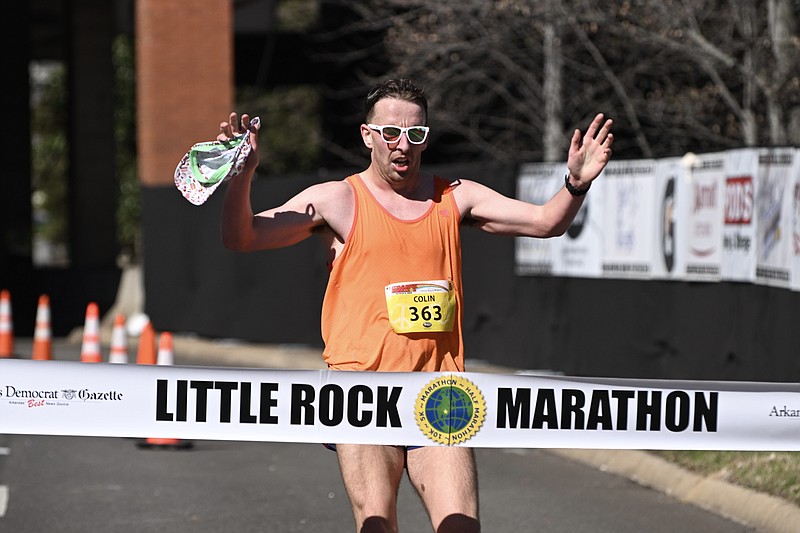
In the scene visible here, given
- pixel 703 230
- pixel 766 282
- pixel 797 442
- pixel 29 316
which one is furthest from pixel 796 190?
pixel 29 316

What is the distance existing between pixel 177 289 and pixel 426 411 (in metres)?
17.2

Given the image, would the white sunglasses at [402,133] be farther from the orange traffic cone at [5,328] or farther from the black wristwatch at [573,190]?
the orange traffic cone at [5,328]

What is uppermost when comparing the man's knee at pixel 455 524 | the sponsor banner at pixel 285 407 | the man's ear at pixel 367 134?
the man's ear at pixel 367 134

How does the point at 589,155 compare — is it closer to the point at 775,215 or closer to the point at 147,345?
the point at 775,215

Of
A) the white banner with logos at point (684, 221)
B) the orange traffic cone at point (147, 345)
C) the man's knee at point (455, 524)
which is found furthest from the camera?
the orange traffic cone at point (147, 345)

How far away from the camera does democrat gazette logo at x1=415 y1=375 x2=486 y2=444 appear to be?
18.1 feet

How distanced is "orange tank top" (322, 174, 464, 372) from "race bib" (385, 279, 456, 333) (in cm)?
3

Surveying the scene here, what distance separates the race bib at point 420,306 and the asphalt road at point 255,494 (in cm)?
374


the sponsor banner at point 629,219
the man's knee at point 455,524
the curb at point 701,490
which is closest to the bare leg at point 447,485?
the man's knee at point 455,524

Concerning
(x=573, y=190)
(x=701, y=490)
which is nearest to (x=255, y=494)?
(x=701, y=490)

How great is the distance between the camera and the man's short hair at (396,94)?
5.34 metres

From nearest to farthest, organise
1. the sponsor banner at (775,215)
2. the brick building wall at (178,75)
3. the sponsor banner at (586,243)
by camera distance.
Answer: the sponsor banner at (775,215) → the sponsor banner at (586,243) → the brick building wall at (178,75)

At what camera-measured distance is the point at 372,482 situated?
524 centimetres

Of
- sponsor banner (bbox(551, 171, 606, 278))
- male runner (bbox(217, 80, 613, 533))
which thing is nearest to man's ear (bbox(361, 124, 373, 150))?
male runner (bbox(217, 80, 613, 533))
